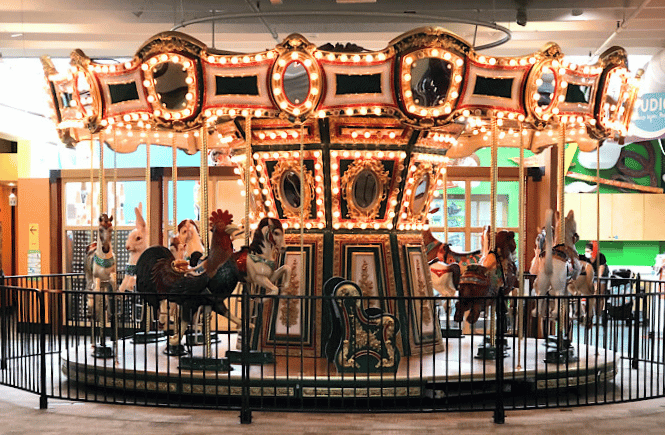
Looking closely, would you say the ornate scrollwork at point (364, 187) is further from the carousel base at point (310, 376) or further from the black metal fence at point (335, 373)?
the carousel base at point (310, 376)

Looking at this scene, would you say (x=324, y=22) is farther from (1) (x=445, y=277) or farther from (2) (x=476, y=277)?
(2) (x=476, y=277)

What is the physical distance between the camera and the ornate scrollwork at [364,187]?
854 cm

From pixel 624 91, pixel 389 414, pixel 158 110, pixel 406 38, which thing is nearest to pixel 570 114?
pixel 624 91

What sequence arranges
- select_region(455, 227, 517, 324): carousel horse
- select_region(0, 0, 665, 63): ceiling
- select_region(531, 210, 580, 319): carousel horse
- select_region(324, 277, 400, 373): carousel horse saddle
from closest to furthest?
1. select_region(324, 277, 400, 373): carousel horse saddle
2. select_region(455, 227, 517, 324): carousel horse
3. select_region(531, 210, 580, 319): carousel horse
4. select_region(0, 0, 665, 63): ceiling

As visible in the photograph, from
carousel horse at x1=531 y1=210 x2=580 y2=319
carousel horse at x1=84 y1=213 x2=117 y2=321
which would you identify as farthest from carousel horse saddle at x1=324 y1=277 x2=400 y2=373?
carousel horse at x1=84 y1=213 x2=117 y2=321

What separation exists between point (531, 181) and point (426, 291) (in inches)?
192

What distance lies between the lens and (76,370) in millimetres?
7652

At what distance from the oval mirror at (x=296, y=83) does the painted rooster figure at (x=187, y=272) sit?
1.30 metres

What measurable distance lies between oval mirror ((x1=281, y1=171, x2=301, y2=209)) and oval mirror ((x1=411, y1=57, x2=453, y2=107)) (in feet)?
6.05

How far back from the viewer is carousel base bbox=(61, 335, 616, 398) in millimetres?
6945

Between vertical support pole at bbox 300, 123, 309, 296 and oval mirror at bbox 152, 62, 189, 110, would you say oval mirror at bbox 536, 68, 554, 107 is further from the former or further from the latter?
oval mirror at bbox 152, 62, 189, 110

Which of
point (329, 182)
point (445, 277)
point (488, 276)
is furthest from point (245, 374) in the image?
point (445, 277)

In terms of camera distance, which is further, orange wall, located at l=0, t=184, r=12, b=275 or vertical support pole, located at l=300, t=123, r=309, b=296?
orange wall, located at l=0, t=184, r=12, b=275

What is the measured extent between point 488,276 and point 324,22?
4.83m
